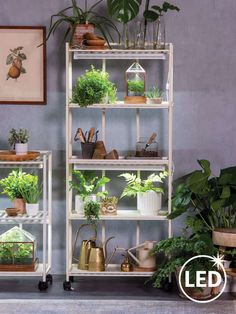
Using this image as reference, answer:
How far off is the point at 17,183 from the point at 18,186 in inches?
1.0

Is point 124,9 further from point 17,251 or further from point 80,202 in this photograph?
point 17,251

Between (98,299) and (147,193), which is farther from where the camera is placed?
(147,193)

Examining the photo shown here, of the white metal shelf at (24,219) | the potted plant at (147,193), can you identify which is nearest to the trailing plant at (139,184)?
the potted plant at (147,193)

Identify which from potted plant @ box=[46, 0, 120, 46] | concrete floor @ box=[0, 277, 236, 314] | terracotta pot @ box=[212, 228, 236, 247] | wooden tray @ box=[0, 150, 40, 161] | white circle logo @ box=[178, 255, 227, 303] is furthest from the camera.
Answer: potted plant @ box=[46, 0, 120, 46]

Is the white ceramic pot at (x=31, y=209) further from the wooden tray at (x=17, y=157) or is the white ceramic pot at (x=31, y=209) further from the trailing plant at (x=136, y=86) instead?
the trailing plant at (x=136, y=86)

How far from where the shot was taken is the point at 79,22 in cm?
594

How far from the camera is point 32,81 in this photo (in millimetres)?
6195

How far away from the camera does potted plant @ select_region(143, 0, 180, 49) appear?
583 cm

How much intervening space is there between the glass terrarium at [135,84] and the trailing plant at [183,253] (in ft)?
3.65

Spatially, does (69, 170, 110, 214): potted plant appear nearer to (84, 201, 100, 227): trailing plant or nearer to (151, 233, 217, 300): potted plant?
(84, 201, 100, 227): trailing plant

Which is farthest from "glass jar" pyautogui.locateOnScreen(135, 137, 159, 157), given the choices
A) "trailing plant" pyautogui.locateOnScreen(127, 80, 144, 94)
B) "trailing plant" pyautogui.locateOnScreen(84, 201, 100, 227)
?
"trailing plant" pyautogui.locateOnScreen(84, 201, 100, 227)

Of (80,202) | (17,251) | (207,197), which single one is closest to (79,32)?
(80,202)

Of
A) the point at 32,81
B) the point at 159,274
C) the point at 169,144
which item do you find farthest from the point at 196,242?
the point at 32,81

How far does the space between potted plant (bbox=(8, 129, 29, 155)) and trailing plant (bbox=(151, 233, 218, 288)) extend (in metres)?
1.27
